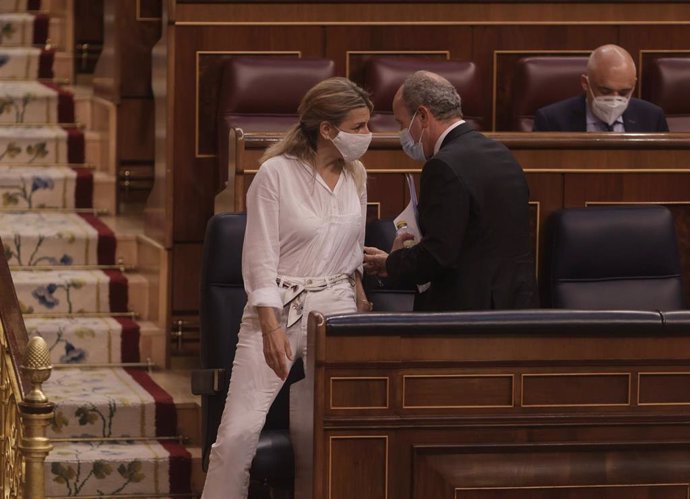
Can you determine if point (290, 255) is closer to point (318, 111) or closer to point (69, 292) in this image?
point (318, 111)

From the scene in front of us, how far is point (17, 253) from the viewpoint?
422 cm

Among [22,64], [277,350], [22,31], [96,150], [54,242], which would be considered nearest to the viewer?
[277,350]

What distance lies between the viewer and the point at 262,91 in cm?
400

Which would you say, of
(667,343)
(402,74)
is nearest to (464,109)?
(402,74)

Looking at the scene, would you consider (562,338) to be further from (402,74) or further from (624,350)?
(402,74)

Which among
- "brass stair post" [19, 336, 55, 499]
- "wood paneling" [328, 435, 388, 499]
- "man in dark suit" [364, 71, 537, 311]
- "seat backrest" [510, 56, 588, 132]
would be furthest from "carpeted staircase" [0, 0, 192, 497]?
"wood paneling" [328, 435, 388, 499]

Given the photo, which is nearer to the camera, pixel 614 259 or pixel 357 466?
pixel 357 466

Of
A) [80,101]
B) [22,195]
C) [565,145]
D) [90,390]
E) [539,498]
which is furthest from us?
[80,101]

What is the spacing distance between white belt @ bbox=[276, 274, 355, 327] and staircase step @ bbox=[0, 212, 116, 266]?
1.63 m

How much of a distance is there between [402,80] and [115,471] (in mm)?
1338

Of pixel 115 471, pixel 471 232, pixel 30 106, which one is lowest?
pixel 115 471

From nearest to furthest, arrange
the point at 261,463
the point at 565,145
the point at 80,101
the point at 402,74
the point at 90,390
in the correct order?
the point at 261,463
the point at 565,145
the point at 90,390
the point at 402,74
the point at 80,101

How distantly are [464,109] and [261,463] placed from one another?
1727 mm

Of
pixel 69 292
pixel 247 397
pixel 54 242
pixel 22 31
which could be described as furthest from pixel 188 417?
pixel 22 31
